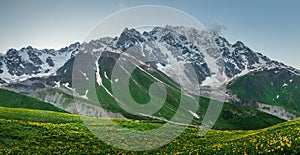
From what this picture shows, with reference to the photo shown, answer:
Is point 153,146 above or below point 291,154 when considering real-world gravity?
below

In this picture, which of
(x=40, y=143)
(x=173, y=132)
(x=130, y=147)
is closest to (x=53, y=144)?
(x=40, y=143)

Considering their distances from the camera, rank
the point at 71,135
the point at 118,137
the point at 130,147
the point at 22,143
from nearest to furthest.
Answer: the point at 22,143 → the point at 130,147 → the point at 71,135 → the point at 118,137

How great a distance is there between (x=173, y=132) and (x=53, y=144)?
62.4 feet

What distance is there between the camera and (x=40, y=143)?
27562 millimetres

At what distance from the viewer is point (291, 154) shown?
1218cm

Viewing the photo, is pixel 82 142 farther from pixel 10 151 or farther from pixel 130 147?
pixel 10 151

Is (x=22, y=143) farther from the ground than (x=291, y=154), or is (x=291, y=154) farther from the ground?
(x=291, y=154)

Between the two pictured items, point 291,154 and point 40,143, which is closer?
point 291,154

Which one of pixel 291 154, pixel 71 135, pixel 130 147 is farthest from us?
pixel 71 135

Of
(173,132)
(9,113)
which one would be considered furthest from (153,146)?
(9,113)

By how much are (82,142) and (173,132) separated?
620 inches

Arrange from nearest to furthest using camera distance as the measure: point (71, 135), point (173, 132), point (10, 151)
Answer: point (10, 151) < point (71, 135) < point (173, 132)

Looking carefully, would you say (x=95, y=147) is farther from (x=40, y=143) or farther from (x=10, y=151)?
(x=10, y=151)

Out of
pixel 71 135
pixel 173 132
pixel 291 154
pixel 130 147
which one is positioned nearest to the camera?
pixel 291 154
